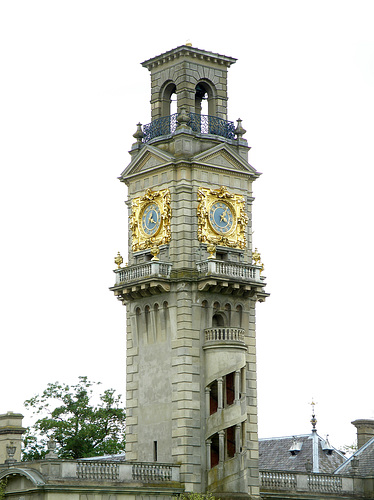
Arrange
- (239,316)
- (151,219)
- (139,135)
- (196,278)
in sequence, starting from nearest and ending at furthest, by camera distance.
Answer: (196,278), (239,316), (151,219), (139,135)

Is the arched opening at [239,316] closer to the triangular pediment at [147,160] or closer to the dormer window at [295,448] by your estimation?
the triangular pediment at [147,160]

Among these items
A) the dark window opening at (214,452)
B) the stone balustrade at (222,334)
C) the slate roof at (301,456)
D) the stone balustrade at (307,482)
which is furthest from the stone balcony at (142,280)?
the slate roof at (301,456)

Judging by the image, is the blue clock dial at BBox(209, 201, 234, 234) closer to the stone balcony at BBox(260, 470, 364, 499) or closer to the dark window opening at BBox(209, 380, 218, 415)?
the dark window opening at BBox(209, 380, 218, 415)

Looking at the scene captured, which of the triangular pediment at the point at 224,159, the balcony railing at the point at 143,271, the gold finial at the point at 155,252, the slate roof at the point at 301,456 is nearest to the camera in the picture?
the balcony railing at the point at 143,271

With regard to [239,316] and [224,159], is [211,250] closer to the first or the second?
[239,316]

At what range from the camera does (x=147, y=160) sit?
71938 millimetres

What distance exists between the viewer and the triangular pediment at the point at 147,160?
70500mm

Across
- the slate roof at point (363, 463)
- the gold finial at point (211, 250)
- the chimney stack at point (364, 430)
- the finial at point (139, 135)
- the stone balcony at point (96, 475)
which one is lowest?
the stone balcony at point (96, 475)

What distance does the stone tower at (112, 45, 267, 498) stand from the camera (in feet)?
220

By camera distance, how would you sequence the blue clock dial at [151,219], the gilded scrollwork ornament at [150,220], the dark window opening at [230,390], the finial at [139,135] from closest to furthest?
the dark window opening at [230,390], the gilded scrollwork ornament at [150,220], the blue clock dial at [151,219], the finial at [139,135]

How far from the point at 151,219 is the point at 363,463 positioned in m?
20.3

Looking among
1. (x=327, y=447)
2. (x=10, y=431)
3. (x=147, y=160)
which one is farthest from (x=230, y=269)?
(x=10, y=431)

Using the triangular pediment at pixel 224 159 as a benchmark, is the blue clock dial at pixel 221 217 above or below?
below

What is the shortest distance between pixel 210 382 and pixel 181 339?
277 cm
